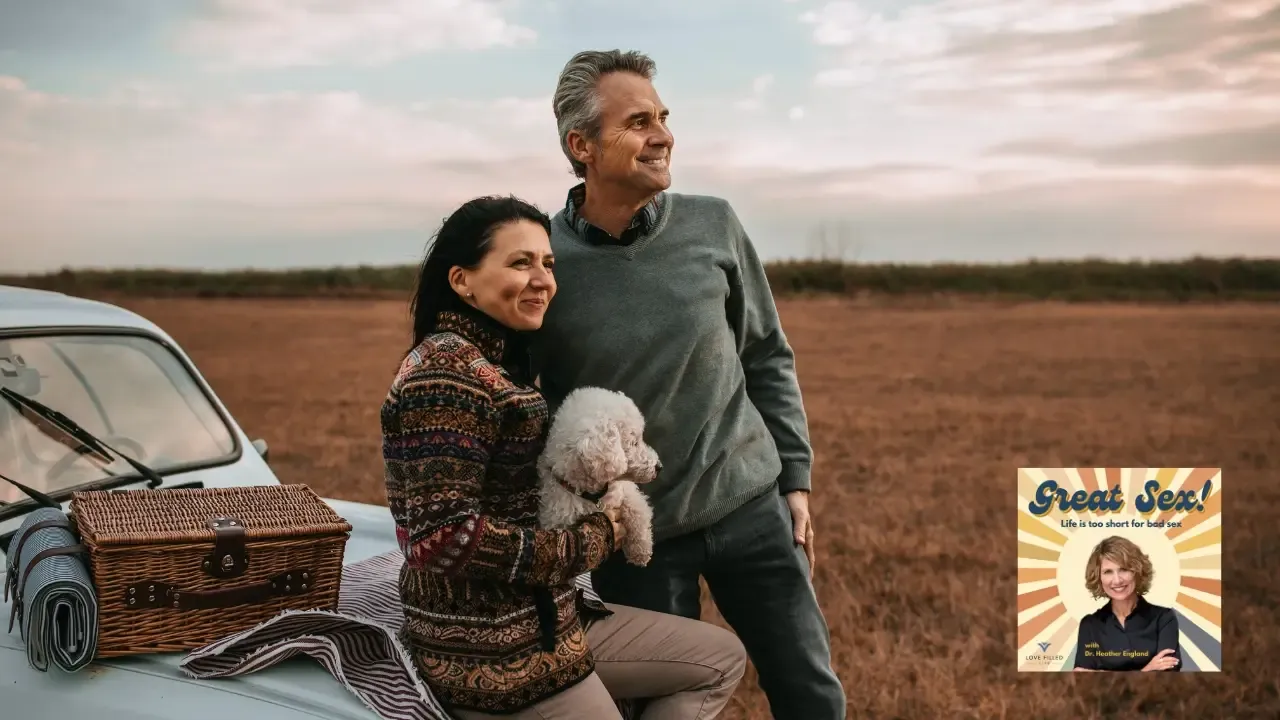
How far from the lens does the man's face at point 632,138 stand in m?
2.58

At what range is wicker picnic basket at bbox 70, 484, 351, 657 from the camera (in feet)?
7.66

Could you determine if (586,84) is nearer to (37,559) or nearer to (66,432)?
(37,559)

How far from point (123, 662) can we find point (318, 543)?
474 millimetres

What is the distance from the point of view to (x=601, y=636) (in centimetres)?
231

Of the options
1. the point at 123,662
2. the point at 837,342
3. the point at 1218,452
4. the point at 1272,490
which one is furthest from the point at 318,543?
the point at 837,342

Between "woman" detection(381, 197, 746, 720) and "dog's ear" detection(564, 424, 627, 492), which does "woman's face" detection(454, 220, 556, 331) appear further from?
"dog's ear" detection(564, 424, 627, 492)

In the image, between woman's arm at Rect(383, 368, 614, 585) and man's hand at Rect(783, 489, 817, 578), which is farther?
man's hand at Rect(783, 489, 817, 578)

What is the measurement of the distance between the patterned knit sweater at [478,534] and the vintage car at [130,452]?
255 millimetres

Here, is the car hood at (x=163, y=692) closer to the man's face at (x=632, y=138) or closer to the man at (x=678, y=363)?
the man at (x=678, y=363)

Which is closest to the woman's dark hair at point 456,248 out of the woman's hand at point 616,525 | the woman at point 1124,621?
the woman's hand at point 616,525

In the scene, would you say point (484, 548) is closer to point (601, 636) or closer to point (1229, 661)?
point (601, 636)
